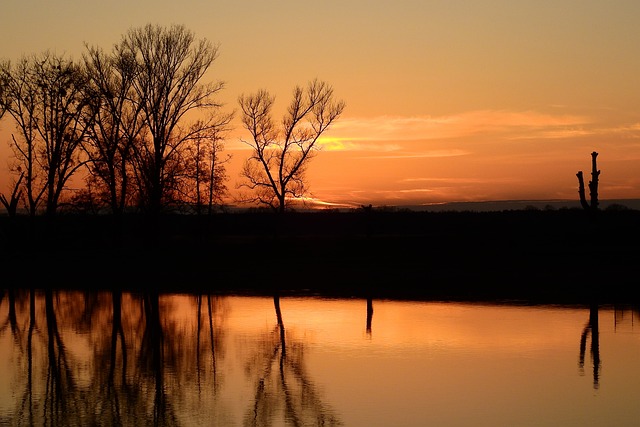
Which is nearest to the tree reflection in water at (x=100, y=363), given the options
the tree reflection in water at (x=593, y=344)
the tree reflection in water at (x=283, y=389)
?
the tree reflection in water at (x=283, y=389)

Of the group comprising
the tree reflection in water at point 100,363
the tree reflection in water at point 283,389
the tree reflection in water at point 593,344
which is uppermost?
the tree reflection in water at point 100,363

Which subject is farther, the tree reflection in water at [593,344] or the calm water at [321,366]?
the tree reflection in water at [593,344]

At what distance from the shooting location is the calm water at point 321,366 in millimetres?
11273

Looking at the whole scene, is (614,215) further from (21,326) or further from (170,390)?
(170,390)

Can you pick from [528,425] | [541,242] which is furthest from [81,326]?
[541,242]

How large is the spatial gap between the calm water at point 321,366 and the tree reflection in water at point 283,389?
0.03 metres

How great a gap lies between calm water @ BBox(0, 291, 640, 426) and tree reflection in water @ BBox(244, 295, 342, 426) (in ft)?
0.10

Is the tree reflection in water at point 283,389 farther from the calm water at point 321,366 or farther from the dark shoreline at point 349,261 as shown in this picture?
the dark shoreline at point 349,261

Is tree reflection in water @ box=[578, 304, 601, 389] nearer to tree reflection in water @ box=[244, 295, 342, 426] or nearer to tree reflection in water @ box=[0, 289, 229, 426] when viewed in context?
tree reflection in water @ box=[244, 295, 342, 426]

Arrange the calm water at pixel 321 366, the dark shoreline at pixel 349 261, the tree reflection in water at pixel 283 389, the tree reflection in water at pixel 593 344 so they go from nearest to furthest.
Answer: the tree reflection in water at pixel 283 389 → the calm water at pixel 321 366 → the tree reflection in water at pixel 593 344 → the dark shoreline at pixel 349 261

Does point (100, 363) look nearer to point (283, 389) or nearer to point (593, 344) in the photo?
point (283, 389)

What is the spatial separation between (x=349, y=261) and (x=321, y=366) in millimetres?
27528

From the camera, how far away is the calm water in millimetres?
11273

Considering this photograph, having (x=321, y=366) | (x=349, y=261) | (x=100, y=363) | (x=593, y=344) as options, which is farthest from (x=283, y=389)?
(x=349, y=261)
